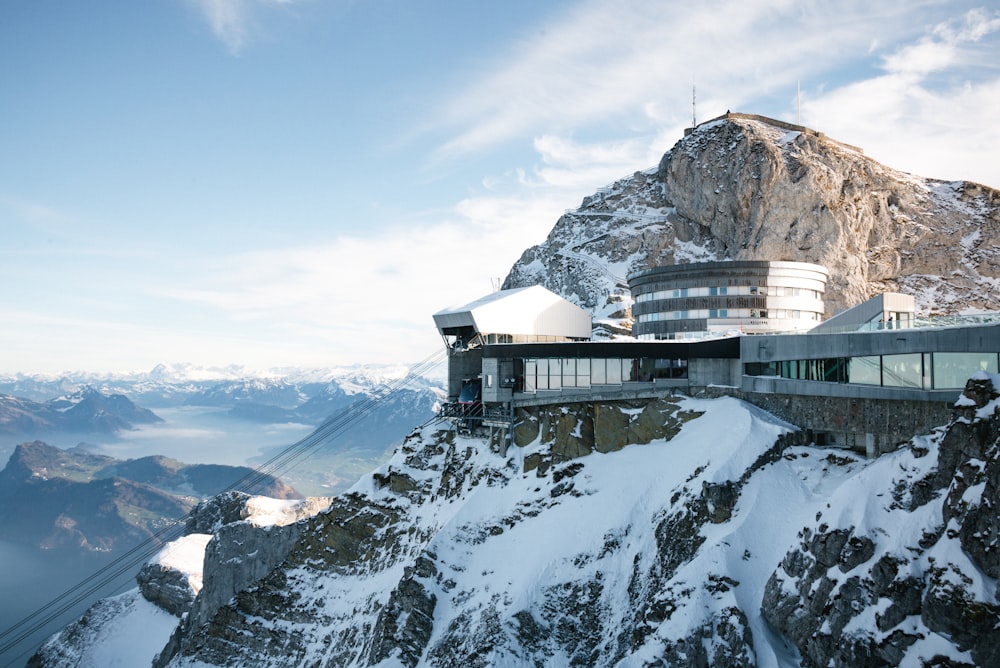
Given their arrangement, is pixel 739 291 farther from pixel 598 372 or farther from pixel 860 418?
pixel 860 418

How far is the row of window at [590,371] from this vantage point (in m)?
45.2

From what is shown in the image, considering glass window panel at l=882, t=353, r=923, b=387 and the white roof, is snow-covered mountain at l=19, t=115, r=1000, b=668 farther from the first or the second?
the white roof

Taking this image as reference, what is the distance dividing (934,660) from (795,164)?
124 m

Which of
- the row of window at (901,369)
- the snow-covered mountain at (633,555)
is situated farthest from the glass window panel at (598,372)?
the row of window at (901,369)

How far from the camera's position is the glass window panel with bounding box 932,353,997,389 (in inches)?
1049

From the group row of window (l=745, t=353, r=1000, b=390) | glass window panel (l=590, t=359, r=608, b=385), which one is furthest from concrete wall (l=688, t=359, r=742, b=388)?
glass window panel (l=590, t=359, r=608, b=385)

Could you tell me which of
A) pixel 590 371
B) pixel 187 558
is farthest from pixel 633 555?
pixel 187 558

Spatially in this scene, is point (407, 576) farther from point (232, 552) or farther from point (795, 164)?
point (795, 164)

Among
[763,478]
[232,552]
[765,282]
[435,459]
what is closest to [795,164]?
[765,282]

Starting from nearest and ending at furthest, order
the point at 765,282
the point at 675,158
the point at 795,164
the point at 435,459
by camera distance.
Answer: the point at 435,459
the point at 765,282
the point at 795,164
the point at 675,158

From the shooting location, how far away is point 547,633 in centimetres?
3272

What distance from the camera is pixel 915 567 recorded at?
19125mm

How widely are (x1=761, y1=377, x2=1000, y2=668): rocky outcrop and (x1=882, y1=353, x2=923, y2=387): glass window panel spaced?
850cm

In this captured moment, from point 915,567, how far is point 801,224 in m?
115
